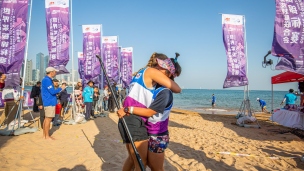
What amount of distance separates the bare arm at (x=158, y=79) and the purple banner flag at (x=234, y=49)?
7.23 m

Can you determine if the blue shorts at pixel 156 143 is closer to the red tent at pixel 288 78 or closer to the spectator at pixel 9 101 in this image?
the spectator at pixel 9 101

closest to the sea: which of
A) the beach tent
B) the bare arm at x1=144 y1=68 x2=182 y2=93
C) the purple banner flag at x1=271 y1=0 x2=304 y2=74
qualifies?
the bare arm at x1=144 y1=68 x2=182 y2=93

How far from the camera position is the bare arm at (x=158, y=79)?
1.86 m

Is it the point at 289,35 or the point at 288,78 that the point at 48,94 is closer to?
the point at 289,35

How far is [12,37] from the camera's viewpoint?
20.0 feet

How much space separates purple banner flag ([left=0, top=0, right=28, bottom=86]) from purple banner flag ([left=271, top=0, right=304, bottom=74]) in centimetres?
708

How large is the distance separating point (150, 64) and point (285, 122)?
359 inches

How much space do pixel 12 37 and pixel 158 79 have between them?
6.22 m

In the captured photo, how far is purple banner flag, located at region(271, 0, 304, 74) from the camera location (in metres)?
4.46

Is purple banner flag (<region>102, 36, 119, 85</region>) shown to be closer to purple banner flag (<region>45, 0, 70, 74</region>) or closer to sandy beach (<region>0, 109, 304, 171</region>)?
purple banner flag (<region>45, 0, 70, 74</region>)

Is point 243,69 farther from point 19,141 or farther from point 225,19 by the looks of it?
point 19,141

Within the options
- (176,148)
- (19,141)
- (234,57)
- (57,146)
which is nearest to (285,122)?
(234,57)

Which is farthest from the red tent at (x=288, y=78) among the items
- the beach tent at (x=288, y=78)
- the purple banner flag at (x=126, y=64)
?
the purple banner flag at (x=126, y=64)

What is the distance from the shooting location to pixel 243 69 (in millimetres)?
8742
